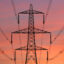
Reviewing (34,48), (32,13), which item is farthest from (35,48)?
(32,13)

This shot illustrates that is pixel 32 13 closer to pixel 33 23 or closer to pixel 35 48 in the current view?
pixel 33 23

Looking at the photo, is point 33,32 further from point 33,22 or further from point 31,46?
point 31,46

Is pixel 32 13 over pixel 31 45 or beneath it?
over

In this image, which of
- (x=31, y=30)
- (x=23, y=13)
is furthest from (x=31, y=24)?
(x=23, y=13)

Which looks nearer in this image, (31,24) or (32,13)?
(32,13)

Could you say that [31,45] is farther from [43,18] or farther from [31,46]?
[43,18]

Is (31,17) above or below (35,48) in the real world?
above

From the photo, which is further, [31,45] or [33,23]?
[31,45]
